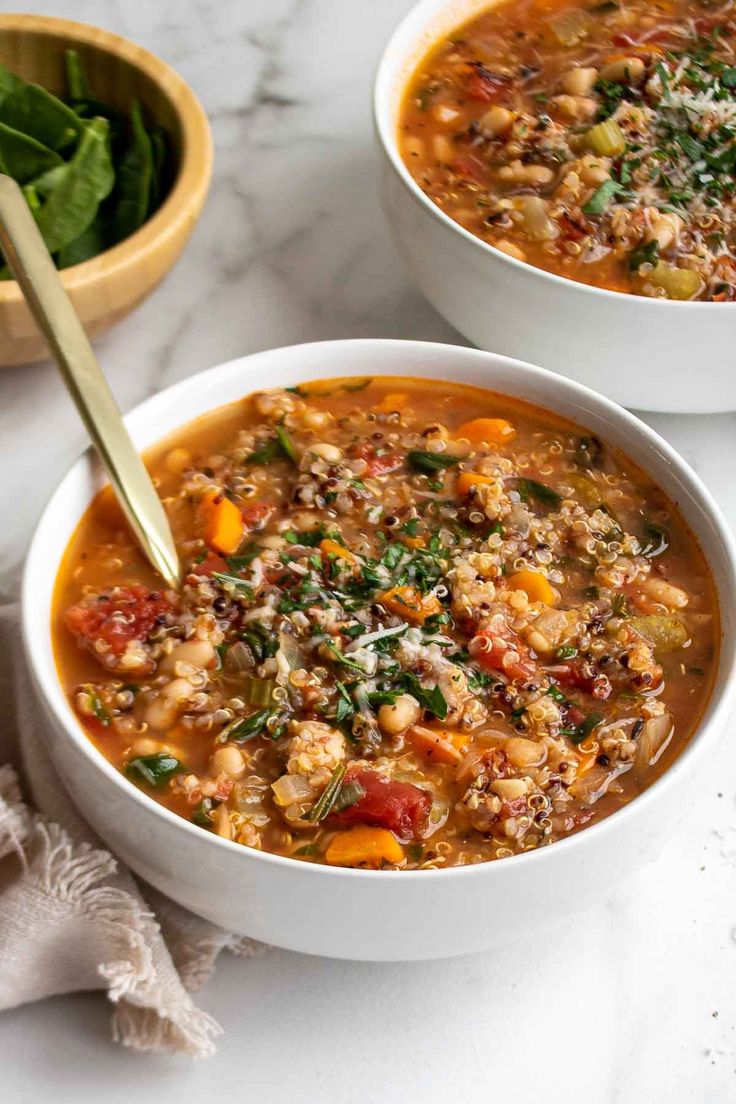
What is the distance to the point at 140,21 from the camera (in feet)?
16.9

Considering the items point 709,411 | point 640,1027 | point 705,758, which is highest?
point 705,758

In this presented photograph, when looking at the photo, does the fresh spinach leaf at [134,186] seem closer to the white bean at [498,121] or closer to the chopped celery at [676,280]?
the white bean at [498,121]

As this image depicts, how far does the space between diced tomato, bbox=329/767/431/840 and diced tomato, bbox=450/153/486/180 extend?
2.09 metres

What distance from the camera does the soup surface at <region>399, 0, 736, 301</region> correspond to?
3891 mm

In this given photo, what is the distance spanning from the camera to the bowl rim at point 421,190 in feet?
11.6

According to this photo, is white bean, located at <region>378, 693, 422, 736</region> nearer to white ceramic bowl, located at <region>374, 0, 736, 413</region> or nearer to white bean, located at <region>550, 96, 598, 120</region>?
white ceramic bowl, located at <region>374, 0, 736, 413</region>

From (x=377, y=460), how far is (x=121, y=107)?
1.65 m

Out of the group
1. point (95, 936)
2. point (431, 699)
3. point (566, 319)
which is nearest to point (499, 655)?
point (431, 699)

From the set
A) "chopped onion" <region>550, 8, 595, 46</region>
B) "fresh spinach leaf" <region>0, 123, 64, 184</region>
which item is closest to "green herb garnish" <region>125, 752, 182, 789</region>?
"fresh spinach leaf" <region>0, 123, 64, 184</region>

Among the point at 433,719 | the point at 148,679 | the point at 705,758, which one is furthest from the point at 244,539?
the point at 705,758

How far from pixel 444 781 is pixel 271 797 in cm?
33

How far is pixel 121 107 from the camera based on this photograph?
431 centimetres

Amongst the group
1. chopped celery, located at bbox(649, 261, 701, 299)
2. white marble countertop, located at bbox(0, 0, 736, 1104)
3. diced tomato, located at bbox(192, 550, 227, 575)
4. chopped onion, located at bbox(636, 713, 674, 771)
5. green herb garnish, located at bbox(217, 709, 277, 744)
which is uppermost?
diced tomato, located at bbox(192, 550, 227, 575)

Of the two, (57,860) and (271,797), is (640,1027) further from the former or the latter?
(57,860)
